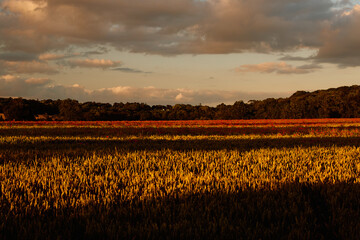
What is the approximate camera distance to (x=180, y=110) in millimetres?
62594

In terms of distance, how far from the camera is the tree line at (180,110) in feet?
162

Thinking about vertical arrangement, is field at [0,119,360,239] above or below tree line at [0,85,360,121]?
below

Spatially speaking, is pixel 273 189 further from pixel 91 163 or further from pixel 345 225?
pixel 91 163

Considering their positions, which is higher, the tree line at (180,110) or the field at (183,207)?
Result: the tree line at (180,110)

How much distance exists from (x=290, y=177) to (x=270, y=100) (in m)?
71.6

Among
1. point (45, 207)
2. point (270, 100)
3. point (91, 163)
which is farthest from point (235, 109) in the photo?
point (45, 207)

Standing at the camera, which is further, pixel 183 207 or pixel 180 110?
pixel 180 110

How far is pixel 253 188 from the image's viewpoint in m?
5.86

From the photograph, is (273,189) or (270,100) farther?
(270,100)

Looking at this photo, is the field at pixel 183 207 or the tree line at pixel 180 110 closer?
the field at pixel 183 207

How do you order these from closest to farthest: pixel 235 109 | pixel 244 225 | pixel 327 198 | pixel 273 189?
pixel 244 225, pixel 327 198, pixel 273 189, pixel 235 109

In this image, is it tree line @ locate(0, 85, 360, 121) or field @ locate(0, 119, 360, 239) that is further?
tree line @ locate(0, 85, 360, 121)

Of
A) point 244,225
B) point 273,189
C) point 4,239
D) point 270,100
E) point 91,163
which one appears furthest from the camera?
point 270,100

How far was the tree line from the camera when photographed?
49250 mm
